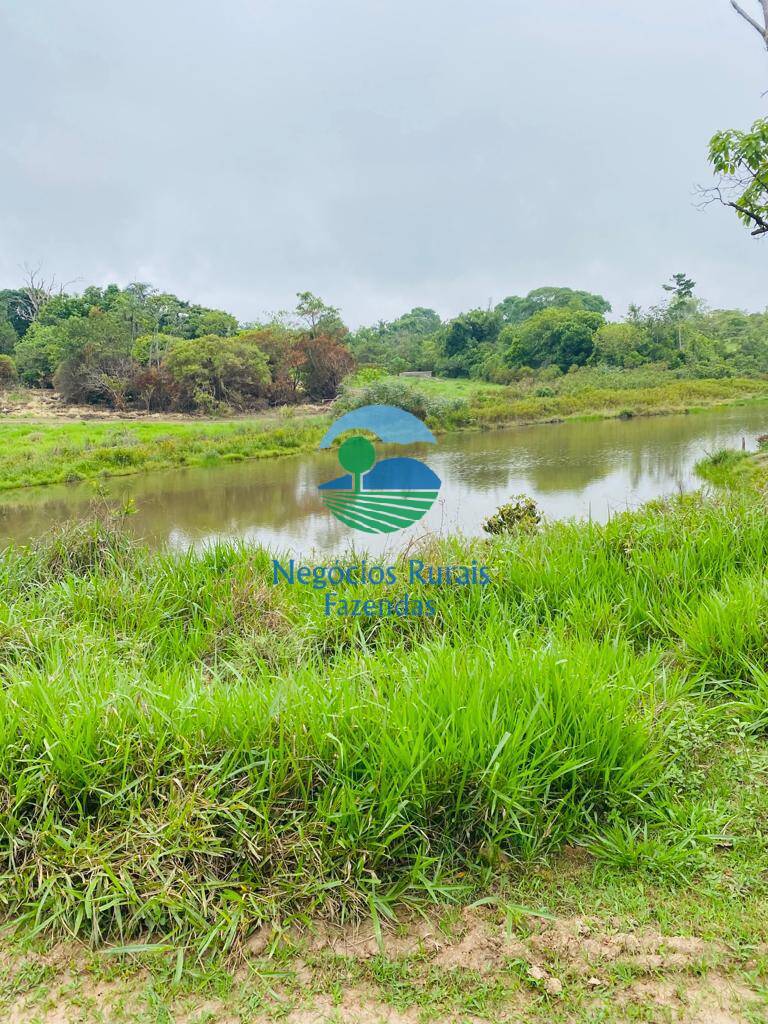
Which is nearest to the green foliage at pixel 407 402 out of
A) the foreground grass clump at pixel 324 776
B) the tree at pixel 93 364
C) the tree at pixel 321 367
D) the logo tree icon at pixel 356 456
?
the tree at pixel 321 367

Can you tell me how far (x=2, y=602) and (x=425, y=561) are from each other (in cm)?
217

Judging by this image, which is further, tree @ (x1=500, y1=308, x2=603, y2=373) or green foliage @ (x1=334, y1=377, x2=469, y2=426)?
tree @ (x1=500, y1=308, x2=603, y2=373)

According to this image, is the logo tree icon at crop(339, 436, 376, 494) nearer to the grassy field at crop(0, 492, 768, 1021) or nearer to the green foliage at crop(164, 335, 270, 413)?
the grassy field at crop(0, 492, 768, 1021)

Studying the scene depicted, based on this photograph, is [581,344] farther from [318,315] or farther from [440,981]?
[440,981]

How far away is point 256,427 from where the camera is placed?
56.4ft

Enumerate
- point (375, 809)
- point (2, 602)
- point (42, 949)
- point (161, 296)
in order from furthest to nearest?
point (161, 296)
point (2, 602)
point (375, 809)
point (42, 949)

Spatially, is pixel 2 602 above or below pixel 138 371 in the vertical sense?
below

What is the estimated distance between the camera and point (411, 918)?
1363mm

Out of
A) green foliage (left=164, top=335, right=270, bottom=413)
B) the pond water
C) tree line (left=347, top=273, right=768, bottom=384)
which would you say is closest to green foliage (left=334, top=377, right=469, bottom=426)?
the pond water

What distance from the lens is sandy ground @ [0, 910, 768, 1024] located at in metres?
1.12

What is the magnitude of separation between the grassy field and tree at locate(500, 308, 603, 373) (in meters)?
31.4

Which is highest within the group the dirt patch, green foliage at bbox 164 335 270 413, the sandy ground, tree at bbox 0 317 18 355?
tree at bbox 0 317 18 355

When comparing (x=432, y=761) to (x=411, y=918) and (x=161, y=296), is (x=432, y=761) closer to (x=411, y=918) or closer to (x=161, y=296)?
(x=411, y=918)

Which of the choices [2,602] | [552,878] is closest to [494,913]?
[552,878]
